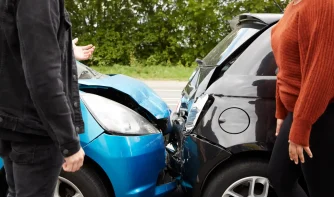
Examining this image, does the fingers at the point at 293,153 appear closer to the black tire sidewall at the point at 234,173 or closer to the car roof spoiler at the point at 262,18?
the black tire sidewall at the point at 234,173

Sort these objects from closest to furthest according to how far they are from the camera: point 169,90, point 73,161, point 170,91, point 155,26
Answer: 1. point 73,161
2. point 170,91
3. point 169,90
4. point 155,26

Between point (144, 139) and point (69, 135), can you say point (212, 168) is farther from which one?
point (69, 135)

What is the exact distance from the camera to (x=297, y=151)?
177 centimetres

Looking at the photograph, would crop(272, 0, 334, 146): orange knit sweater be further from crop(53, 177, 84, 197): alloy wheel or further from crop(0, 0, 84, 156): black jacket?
crop(53, 177, 84, 197): alloy wheel

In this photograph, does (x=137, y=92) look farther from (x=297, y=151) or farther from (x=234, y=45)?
(x=297, y=151)

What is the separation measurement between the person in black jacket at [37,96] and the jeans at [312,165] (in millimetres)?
996

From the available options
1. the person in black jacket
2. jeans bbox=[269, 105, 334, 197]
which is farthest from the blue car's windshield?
jeans bbox=[269, 105, 334, 197]

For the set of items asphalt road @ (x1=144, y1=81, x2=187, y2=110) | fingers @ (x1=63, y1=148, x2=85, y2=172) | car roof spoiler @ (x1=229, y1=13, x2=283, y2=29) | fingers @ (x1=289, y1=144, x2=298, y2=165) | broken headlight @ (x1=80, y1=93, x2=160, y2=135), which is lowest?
asphalt road @ (x1=144, y1=81, x2=187, y2=110)

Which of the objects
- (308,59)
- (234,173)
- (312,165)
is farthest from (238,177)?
(308,59)

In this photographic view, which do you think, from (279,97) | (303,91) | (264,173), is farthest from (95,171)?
(303,91)

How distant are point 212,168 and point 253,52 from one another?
0.78m

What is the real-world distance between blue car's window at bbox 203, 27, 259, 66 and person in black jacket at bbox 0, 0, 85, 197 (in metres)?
1.34

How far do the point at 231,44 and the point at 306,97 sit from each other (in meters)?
1.17

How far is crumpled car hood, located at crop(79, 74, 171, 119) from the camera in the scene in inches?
127
